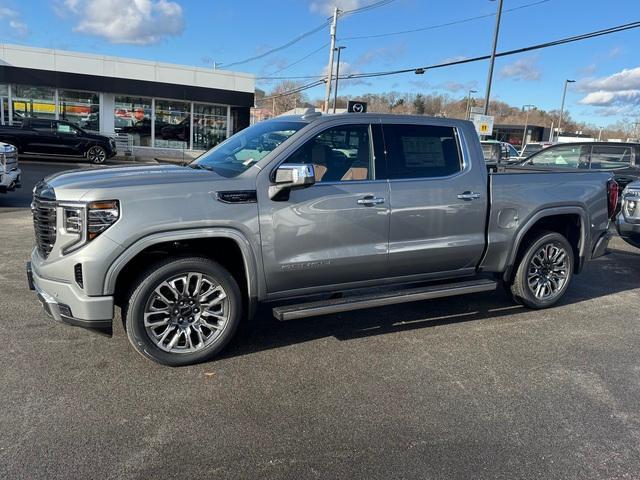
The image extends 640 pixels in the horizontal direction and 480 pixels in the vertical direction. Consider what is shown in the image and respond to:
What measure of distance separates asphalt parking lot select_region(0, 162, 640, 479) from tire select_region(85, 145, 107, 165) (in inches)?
690

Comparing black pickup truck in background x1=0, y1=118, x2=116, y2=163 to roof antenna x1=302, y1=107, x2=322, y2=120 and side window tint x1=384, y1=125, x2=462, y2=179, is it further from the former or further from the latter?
side window tint x1=384, y1=125, x2=462, y2=179

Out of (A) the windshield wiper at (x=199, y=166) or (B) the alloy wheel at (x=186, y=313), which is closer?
(B) the alloy wheel at (x=186, y=313)

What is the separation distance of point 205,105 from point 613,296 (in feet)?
80.3

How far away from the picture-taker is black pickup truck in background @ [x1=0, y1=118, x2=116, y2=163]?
2041 centimetres

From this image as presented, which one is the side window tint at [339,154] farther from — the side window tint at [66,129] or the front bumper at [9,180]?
the side window tint at [66,129]

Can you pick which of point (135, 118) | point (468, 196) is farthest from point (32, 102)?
point (468, 196)

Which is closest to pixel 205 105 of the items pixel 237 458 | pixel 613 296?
pixel 613 296

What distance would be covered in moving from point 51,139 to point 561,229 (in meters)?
20.4

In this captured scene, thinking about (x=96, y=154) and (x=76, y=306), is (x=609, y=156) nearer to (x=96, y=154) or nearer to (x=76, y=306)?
(x=76, y=306)

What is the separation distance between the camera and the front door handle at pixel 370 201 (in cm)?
435

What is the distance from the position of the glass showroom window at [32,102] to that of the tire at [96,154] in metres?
5.71

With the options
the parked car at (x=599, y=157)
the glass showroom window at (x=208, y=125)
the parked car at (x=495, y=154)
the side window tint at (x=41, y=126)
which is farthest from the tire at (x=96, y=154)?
the parked car at (x=599, y=157)

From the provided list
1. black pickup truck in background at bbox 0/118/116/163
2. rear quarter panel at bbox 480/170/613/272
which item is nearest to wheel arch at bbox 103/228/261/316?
rear quarter panel at bbox 480/170/613/272

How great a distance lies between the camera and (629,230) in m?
7.55
